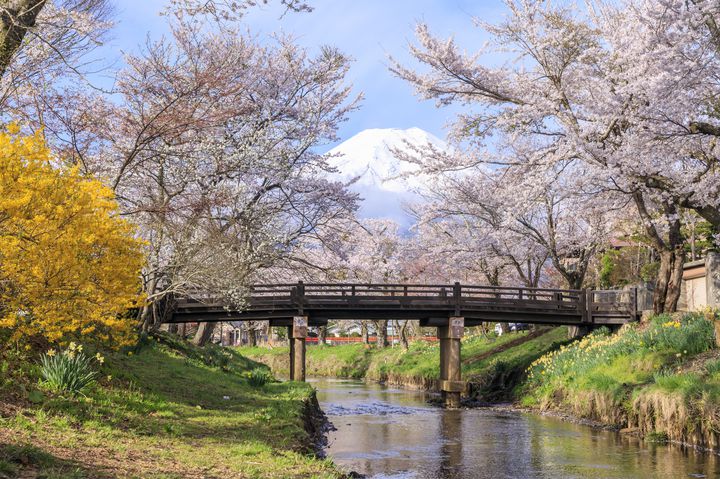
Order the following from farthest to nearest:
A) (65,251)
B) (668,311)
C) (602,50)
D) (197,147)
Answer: (668,311)
(602,50)
(197,147)
(65,251)

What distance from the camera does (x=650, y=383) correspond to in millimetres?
16922

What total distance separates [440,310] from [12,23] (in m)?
21.9

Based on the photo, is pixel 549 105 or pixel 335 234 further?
pixel 335 234

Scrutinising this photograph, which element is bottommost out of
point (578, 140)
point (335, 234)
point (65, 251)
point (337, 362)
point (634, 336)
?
point (337, 362)

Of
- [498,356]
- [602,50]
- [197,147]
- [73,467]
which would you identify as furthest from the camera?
[498,356]

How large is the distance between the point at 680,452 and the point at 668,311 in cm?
1097

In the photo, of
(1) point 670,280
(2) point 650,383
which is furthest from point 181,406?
(1) point 670,280

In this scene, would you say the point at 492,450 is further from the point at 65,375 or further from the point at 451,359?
the point at 451,359

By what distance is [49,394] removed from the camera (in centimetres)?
954

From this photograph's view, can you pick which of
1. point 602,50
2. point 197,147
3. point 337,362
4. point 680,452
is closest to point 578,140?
point 602,50

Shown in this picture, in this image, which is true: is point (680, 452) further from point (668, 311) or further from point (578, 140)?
point (668, 311)

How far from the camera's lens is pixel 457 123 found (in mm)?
21656

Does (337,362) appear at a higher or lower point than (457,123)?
lower

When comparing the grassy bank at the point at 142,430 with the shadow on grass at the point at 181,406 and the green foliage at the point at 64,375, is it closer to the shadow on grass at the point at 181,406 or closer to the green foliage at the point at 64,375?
the shadow on grass at the point at 181,406
